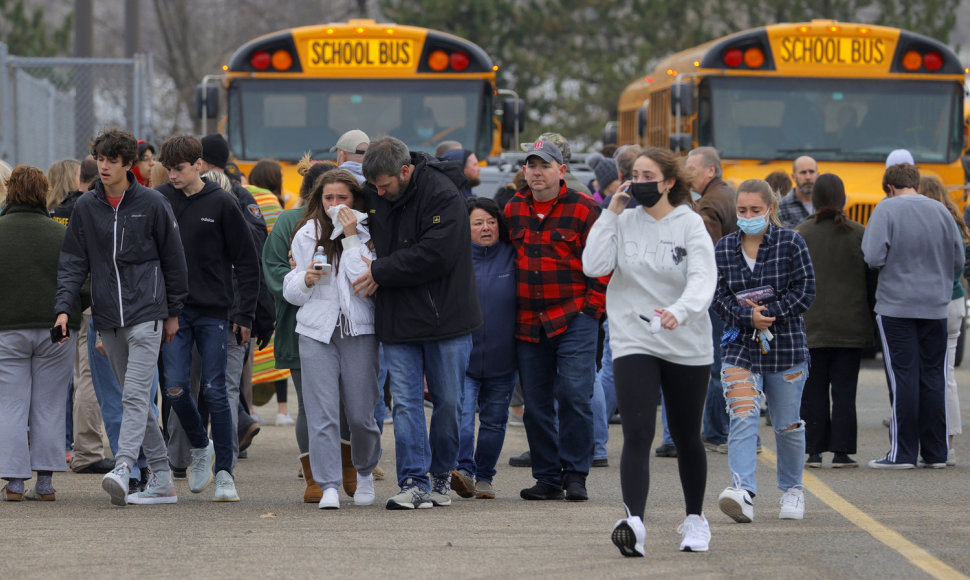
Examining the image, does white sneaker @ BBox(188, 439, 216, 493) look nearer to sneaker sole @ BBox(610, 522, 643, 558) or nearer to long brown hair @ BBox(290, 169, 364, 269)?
long brown hair @ BBox(290, 169, 364, 269)

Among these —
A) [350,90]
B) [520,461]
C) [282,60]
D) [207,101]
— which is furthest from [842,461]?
Answer: [282,60]

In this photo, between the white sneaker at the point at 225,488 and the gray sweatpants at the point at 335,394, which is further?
the white sneaker at the point at 225,488

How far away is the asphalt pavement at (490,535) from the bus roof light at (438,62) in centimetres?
725

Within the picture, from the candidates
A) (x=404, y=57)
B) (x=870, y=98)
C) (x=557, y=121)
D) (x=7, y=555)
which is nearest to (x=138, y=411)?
(x=7, y=555)

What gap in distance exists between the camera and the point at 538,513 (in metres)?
7.83

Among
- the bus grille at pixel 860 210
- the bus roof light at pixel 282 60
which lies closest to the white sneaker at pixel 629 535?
the bus grille at pixel 860 210

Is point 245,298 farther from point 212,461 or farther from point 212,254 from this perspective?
point 212,461

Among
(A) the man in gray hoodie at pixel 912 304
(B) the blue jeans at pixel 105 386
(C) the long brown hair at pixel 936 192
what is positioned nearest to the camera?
(B) the blue jeans at pixel 105 386

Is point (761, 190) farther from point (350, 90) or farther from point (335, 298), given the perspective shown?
point (350, 90)

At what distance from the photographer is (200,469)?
334 inches

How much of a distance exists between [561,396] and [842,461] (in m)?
2.31

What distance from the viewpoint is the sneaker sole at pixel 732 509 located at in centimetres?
740

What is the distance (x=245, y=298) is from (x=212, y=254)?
0.91 feet

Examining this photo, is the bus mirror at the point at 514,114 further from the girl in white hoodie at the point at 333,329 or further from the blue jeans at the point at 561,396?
the girl in white hoodie at the point at 333,329
